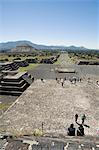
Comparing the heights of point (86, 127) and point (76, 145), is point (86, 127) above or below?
below

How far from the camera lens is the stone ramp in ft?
41.6

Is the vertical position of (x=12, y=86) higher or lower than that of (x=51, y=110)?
higher

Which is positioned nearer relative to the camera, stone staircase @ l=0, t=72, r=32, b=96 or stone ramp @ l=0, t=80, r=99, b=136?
stone ramp @ l=0, t=80, r=99, b=136

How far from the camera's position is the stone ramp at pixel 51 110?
12672 mm

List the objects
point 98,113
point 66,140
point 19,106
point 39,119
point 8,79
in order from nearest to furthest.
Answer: point 66,140 → point 39,119 → point 98,113 → point 19,106 → point 8,79

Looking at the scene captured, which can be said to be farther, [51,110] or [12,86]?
[12,86]

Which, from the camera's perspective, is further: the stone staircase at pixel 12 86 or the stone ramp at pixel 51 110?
the stone staircase at pixel 12 86

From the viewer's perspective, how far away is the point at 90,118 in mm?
14250

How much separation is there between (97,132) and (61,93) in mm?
9481

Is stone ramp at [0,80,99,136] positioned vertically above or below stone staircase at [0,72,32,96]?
below

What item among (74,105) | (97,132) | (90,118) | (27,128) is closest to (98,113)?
(90,118)

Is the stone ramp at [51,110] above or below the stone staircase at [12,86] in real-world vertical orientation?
below

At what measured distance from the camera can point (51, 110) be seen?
1584 cm

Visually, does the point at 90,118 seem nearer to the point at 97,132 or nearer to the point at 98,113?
the point at 98,113
